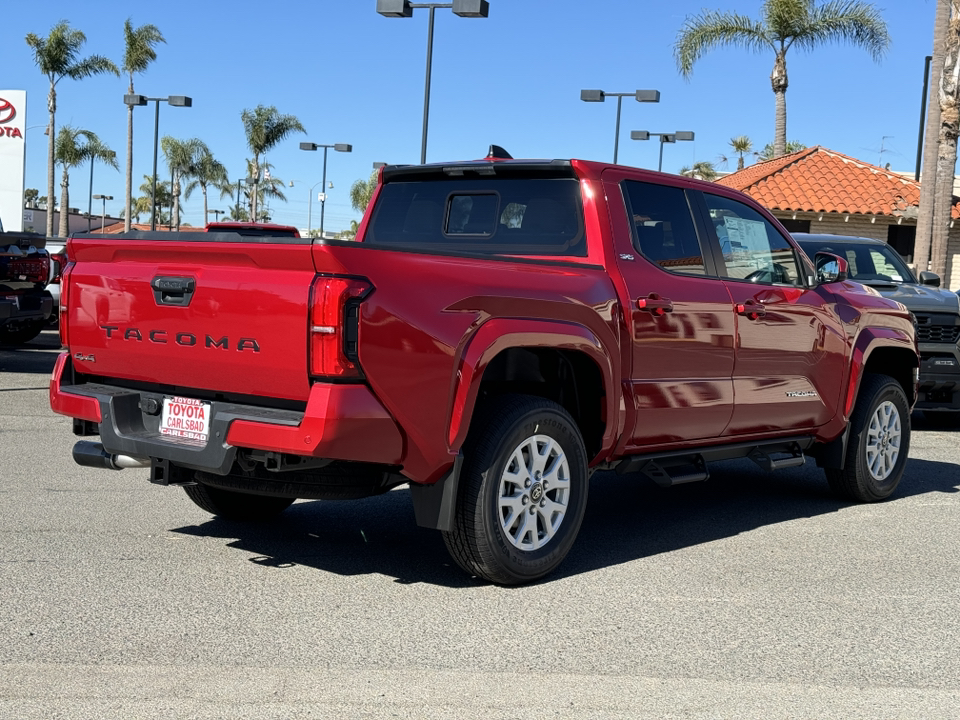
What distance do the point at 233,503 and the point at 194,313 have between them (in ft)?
6.19

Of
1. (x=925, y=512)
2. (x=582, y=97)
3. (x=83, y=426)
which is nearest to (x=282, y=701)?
(x=83, y=426)

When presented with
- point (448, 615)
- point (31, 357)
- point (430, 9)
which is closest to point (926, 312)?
point (448, 615)

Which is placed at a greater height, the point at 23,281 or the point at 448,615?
the point at 23,281

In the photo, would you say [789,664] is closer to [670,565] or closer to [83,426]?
[670,565]

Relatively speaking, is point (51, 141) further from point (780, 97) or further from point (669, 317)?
point (669, 317)

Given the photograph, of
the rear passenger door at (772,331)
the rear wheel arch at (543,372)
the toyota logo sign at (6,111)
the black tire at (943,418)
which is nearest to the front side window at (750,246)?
the rear passenger door at (772,331)

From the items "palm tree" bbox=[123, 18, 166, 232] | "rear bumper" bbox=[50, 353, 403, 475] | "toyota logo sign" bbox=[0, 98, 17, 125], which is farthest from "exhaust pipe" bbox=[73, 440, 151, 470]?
"palm tree" bbox=[123, 18, 166, 232]

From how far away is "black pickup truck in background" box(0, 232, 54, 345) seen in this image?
516 inches

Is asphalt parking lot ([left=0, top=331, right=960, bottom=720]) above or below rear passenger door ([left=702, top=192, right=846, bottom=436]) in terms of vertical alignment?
below

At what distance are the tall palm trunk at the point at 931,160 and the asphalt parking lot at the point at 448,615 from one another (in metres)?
15.7

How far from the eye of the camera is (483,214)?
6461 millimetres

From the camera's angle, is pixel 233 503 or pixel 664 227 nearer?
pixel 664 227

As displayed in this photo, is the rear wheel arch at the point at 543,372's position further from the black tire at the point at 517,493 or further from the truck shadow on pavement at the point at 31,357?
the truck shadow on pavement at the point at 31,357

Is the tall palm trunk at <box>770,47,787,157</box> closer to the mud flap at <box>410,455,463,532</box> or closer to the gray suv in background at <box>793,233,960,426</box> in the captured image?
the gray suv in background at <box>793,233,960,426</box>
